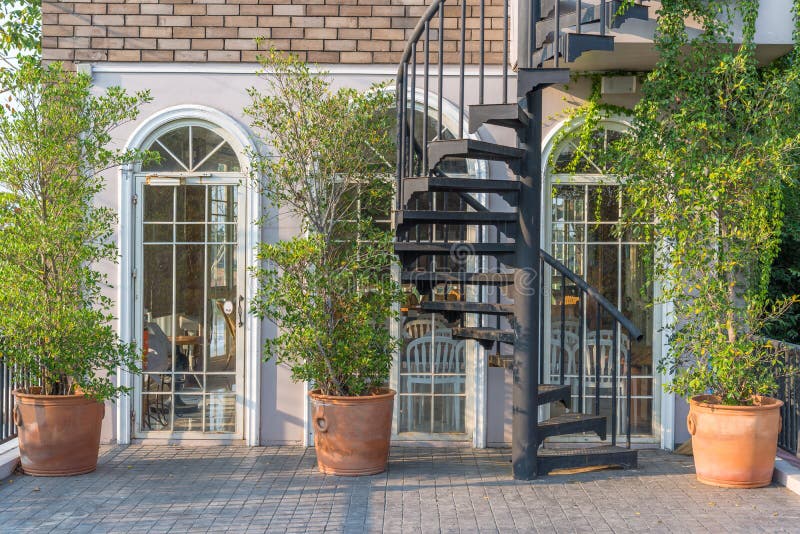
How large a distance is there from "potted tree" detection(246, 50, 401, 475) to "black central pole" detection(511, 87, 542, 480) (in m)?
0.81

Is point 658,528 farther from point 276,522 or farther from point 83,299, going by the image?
point 83,299

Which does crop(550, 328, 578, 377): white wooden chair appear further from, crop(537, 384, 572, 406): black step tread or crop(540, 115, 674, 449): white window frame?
crop(537, 384, 572, 406): black step tread

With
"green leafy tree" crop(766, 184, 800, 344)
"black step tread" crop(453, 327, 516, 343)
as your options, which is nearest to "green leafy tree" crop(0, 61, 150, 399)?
"black step tread" crop(453, 327, 516, 343)

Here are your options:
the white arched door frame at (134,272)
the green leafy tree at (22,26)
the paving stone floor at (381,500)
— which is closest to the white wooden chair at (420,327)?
the paving stone floor at (381,500)

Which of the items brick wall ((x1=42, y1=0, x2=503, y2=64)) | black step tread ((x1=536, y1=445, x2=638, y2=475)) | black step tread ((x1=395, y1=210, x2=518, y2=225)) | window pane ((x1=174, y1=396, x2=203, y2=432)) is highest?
brick wall ((x1=42, y1=0, x2=503, y2=64))

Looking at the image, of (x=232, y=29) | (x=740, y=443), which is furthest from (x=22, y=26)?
(x=740, y=443)

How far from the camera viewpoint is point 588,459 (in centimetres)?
539

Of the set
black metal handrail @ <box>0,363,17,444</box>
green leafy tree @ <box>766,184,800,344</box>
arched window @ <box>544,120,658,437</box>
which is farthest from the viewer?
arched window @ <box>544,120,658,437</box>

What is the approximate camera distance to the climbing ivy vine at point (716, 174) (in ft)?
16.9

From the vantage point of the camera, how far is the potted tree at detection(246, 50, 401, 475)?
17.4ft

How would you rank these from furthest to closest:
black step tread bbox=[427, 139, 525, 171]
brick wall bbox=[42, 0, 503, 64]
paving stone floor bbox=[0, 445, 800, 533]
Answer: brick wall bbox=[42, 0, 503, 64] → black step tread bbox=[427, 139, 525, 171] → paving stone floor bbox=[0, 445, 800, 533]

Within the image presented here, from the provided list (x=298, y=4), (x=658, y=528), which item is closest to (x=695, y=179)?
(x=658, y=528)

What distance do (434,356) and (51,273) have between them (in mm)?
2702

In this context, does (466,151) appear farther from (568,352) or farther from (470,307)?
(568,352)
